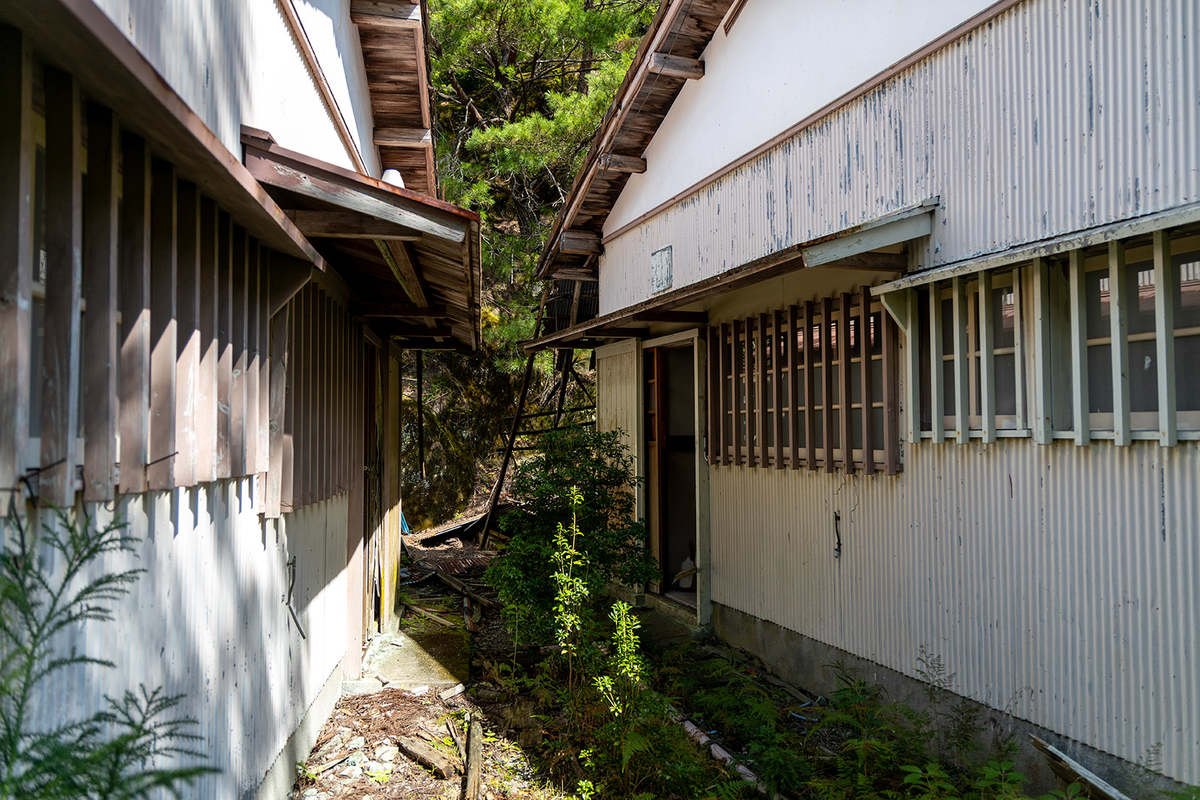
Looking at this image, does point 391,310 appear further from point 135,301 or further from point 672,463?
point 672,463

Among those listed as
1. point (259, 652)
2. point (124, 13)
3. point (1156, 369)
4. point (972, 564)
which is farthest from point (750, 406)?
point (124, 13)

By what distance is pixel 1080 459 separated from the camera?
4238 millimetres

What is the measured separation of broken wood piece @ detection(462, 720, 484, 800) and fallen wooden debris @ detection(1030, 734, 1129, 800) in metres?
3.24

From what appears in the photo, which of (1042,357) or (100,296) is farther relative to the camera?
(1042,357)

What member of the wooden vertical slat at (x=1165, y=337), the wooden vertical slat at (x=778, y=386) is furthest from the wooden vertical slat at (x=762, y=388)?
the wooden vertical slat at (x=1165, y=337)

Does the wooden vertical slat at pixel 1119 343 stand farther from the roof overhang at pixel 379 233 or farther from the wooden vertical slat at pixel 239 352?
the wooden vertical slat at pixel 239 352

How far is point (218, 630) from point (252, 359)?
122cm

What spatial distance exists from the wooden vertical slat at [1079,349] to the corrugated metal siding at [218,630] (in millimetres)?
4224

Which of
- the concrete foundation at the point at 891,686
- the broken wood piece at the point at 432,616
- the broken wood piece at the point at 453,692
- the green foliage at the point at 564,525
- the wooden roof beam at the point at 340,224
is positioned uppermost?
the wooden roof beam at the point at 340,224

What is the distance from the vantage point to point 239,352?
3465 millimetres

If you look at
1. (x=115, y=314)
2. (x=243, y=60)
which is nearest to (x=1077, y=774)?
(x=115, y=314)

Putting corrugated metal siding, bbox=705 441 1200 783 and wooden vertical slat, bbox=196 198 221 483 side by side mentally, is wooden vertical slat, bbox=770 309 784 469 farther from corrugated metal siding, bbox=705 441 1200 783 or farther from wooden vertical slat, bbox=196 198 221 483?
wooden vertical slat, bbox=196 198 221 483

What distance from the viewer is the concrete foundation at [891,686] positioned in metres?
3.97

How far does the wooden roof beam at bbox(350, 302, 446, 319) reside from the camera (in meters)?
6.38
